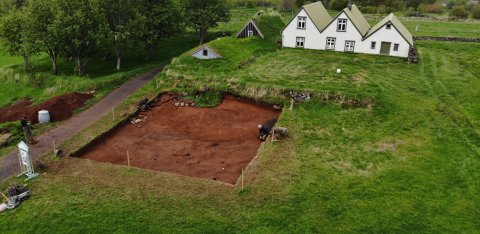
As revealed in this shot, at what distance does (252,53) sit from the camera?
156ft

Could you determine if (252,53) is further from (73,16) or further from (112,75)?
(73,16)

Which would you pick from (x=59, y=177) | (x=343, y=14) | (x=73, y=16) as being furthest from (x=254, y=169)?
(x=343, y=14)

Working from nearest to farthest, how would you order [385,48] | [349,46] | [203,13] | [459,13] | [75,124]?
[75,124]
[385,48]
[349,46]
[203,13]
[459,13]

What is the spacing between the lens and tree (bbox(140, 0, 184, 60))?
46469 millimetres

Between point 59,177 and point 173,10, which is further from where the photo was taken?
point 173,10

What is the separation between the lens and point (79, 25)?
39.1m

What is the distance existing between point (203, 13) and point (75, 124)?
3018 cm

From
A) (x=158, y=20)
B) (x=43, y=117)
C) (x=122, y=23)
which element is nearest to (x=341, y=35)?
(x=158, y=20)

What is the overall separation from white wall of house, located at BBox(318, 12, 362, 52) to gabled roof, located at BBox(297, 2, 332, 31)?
4.06 ft

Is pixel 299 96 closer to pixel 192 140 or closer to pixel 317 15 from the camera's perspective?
pixel 192 140

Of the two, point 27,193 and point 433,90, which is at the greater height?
point 433,90


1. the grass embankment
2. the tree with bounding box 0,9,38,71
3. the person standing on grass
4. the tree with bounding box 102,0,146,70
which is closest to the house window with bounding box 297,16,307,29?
the grass embankment

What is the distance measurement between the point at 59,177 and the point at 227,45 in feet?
91.9

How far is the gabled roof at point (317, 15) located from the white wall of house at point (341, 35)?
4.06ft
